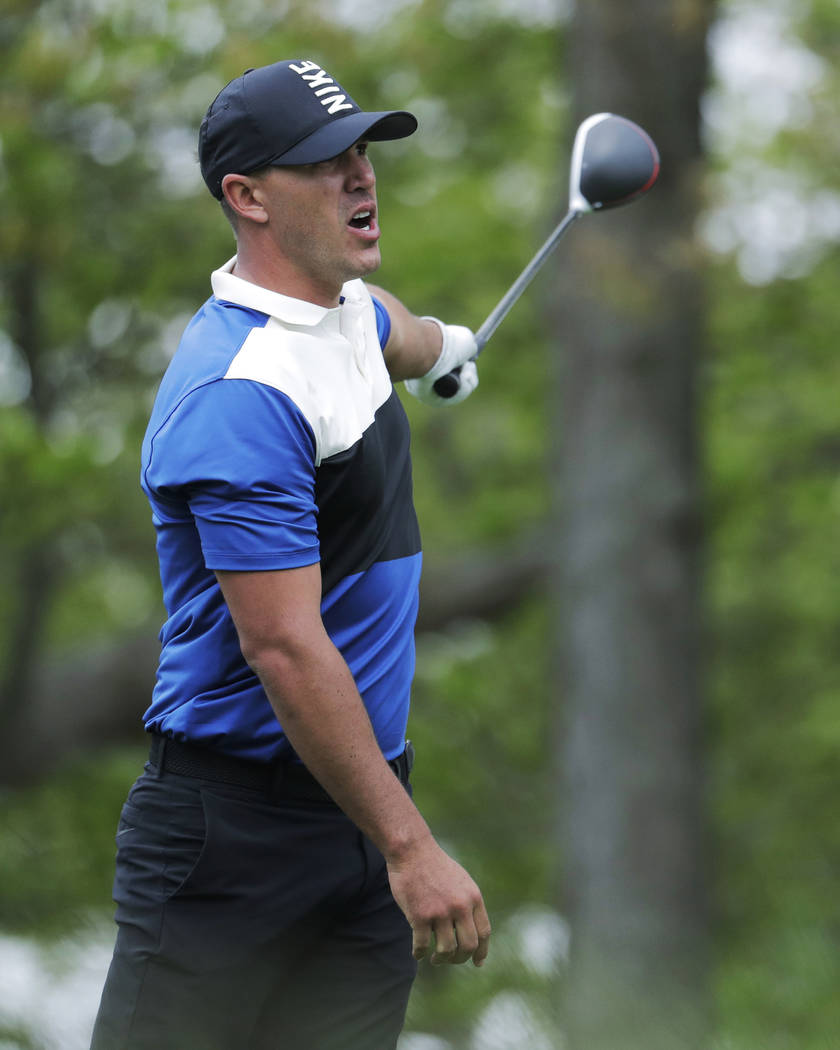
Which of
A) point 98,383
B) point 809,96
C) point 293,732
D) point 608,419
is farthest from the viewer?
point 98,383

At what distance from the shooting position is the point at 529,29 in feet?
36.4

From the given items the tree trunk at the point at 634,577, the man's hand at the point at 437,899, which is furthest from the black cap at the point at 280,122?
the tree trunk at the point at 634,577

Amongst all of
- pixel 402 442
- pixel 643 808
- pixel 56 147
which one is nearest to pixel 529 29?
pixel 56 147

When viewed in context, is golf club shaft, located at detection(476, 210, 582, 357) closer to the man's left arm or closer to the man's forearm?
the man's left arm

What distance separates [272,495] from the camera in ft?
7.34

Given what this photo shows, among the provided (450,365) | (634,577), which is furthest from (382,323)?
(634,577)

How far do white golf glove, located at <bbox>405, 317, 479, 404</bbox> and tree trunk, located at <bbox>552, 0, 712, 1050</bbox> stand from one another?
4831 millimetres

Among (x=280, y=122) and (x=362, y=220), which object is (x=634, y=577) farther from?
(x=280, y=122)

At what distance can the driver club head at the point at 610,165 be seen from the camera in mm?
3225

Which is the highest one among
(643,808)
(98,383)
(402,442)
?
(402,442)

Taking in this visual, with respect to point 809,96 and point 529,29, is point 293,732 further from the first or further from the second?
point 529,29

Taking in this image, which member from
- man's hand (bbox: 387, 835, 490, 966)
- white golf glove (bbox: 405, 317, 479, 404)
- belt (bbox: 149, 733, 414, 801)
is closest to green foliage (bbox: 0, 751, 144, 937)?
white golf glove (bbox: 405, 317, 479, 404)

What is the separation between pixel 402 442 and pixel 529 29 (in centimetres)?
927

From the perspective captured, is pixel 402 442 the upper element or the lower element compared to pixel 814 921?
upper
